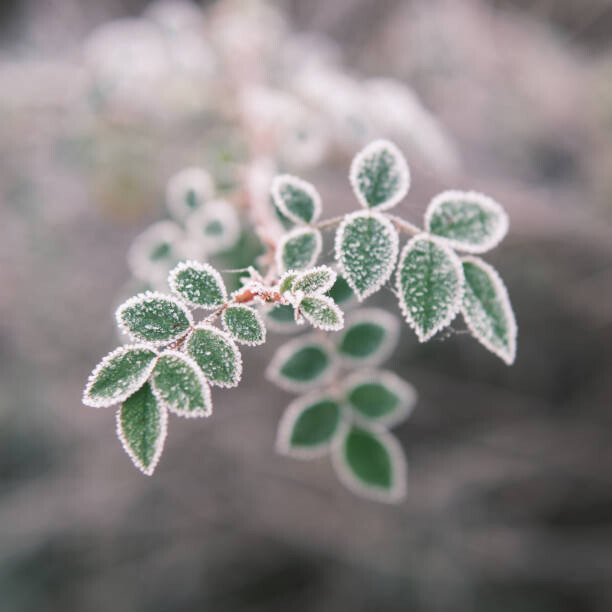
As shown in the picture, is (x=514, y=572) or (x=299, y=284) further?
(x=514, y=572)

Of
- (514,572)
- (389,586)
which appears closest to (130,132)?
(389,586)

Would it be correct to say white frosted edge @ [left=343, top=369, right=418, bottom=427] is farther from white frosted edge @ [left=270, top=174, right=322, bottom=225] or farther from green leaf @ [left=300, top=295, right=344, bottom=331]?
green leaf @ [left=300, top=295, right=344, bottom=331]

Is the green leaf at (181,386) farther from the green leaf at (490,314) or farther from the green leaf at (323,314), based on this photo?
the green leaf at (490,314)

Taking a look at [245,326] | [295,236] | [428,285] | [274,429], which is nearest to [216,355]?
[245,326]

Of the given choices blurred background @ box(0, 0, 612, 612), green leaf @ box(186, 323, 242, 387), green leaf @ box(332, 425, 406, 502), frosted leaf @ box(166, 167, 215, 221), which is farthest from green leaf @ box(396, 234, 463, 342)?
blurred background @ box(0, 0, 612, 612)

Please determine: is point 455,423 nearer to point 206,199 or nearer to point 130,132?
point 206,199

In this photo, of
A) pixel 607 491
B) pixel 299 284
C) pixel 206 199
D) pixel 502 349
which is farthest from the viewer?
pixel 607 491
